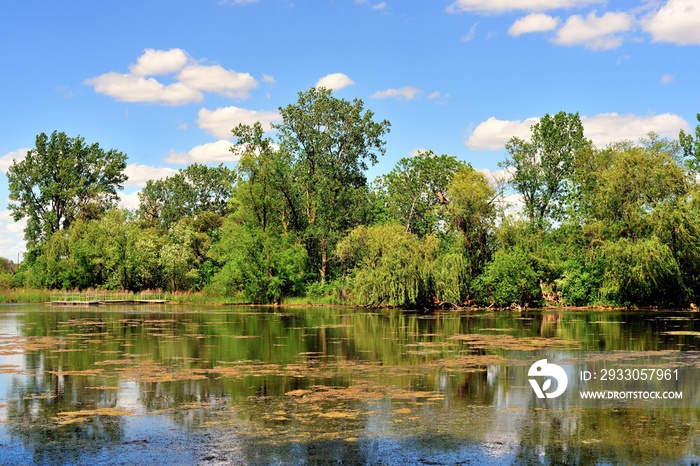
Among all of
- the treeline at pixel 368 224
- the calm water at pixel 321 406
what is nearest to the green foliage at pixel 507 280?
the treeline at pixel 368 224

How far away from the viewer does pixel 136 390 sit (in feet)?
50.6

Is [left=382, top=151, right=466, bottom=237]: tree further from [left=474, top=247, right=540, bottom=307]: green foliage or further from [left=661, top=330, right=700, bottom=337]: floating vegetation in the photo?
[left=661, top=330, right=700, bottom=337]: floating vegetation

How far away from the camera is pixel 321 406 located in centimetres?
1334

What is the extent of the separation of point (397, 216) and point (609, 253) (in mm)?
25797

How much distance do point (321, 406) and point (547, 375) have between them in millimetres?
6720

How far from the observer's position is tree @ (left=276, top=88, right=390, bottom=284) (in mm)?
68000

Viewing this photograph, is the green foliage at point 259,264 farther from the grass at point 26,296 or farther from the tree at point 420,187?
the grass at point 26,296

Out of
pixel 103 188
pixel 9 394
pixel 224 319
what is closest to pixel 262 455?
pixel 9 394

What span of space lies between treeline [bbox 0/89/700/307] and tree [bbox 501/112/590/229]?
0.14 metres

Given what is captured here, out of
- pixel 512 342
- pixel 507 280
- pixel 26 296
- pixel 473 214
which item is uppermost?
pixel 473 214

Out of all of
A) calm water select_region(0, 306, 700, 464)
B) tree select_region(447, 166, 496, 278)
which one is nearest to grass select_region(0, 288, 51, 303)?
tree select_region(447, 166, 496, 278)

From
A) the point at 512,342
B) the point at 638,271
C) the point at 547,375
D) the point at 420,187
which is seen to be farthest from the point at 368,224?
the point at 547,375

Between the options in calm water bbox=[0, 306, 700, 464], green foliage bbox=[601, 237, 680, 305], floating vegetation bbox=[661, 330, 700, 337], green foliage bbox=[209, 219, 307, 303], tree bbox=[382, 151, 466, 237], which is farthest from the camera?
tree bbox=[382, 151, 466, 237]

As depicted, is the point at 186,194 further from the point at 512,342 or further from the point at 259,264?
the point at 512,342
